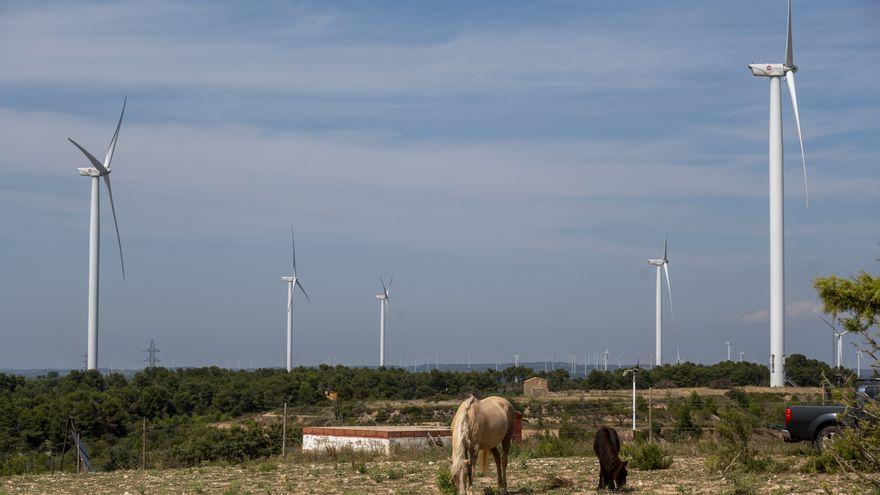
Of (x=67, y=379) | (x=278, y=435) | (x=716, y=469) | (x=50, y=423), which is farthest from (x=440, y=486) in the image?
(x=67, y=379)

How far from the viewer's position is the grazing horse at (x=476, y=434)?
1594 cm

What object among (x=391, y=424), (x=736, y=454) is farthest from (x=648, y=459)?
(x=391, y=424)

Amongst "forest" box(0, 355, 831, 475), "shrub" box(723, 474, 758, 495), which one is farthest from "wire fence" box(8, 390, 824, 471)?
"shrub" box(723, 474, 758, 495)

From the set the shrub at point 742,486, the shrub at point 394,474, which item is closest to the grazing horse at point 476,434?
the shrub at point 742,486

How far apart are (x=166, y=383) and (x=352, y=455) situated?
55628 millimetres

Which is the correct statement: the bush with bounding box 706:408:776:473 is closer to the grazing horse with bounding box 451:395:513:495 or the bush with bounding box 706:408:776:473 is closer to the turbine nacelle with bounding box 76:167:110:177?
the grazing horse with bounding box 451:395:513:495

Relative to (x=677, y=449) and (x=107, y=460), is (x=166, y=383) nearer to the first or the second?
(x=107, y=460)

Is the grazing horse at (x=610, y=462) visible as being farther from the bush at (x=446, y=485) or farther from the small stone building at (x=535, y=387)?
the small stone building at (x=535, y=387)

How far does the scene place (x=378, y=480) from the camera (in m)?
20.5

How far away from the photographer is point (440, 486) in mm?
16797

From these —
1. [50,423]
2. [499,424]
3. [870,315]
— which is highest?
[870,315]

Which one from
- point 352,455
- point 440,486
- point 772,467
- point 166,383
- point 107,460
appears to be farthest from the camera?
point 166,383

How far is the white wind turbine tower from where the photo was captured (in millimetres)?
54000

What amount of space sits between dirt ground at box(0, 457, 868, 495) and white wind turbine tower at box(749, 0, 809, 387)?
3262cm
